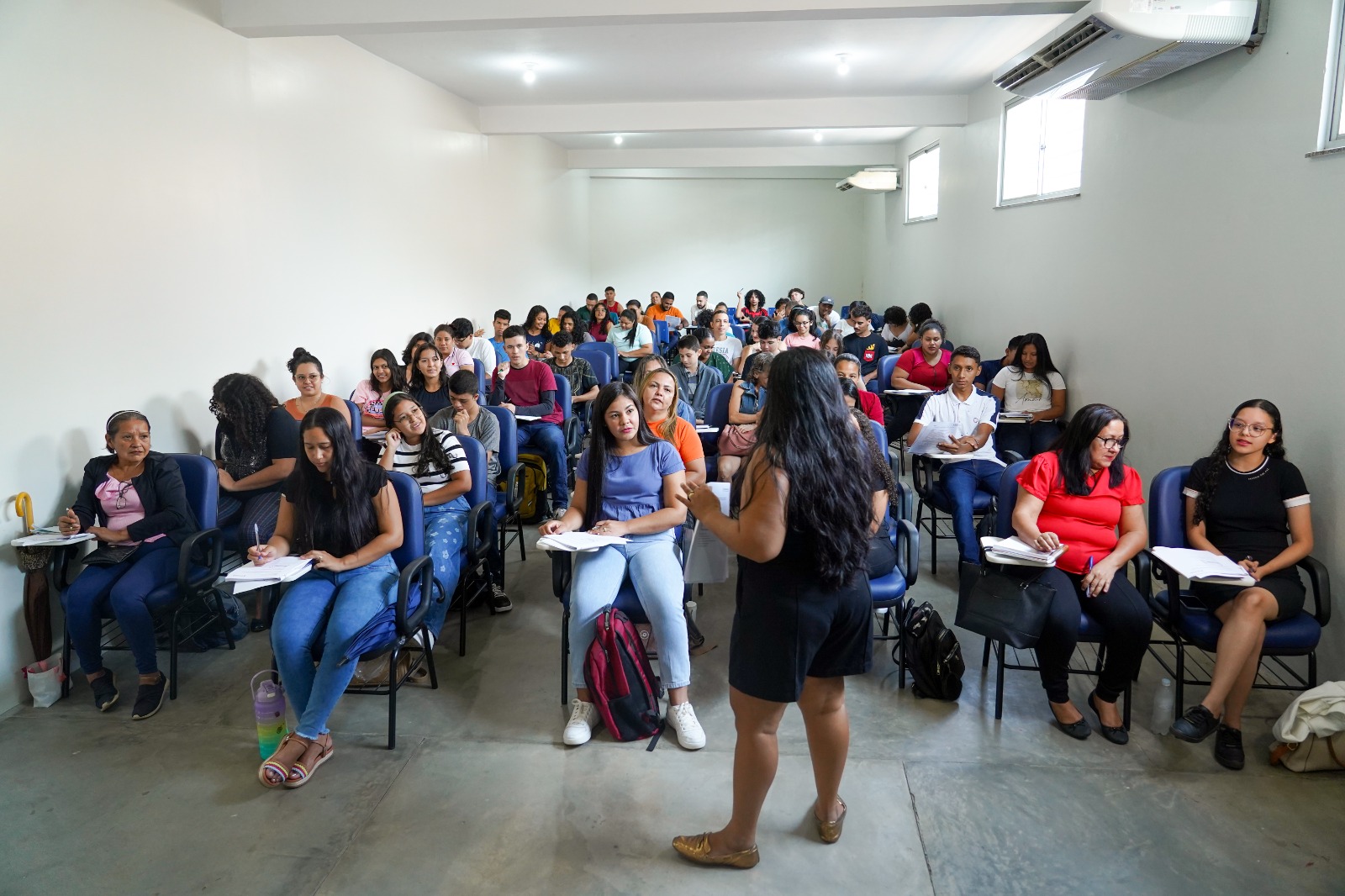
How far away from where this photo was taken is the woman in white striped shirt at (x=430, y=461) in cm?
389

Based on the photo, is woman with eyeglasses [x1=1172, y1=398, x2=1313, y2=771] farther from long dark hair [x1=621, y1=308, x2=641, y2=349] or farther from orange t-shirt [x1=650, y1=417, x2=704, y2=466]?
long dark hair [x1=621, y1=308, x2=641, y2=349]

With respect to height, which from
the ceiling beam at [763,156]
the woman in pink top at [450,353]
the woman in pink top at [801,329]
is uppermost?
the ceiling beam at [763,156]

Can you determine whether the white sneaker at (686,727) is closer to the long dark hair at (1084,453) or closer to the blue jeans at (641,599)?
the blue jeans at (641,599)

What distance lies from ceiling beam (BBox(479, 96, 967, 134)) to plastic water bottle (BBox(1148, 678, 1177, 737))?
7.20m

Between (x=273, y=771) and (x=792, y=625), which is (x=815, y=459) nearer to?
(x=792, y=625)

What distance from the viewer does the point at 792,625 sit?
7.09ft

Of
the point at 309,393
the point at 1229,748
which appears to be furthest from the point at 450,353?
the point at 1229,748

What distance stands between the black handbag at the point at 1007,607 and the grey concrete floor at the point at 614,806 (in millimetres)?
396

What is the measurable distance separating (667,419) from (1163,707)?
2275 mm

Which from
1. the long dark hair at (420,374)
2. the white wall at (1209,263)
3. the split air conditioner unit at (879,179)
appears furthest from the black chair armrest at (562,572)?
the split air conditioner unit at (879,179)

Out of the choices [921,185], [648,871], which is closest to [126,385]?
[648,871]

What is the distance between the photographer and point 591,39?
6.42 m

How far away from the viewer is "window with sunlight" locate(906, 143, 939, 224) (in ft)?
34.9

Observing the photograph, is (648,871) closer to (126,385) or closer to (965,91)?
(126,385)
